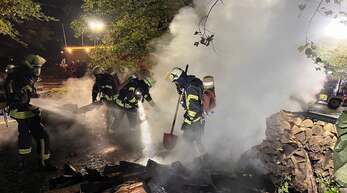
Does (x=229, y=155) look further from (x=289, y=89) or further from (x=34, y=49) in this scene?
(x=34, y=49)

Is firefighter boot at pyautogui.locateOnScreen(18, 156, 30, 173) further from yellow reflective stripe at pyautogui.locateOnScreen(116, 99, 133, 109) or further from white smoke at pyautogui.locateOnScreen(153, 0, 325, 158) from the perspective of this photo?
white smoke at pyautogui.locateOnScreen(153, 0, 325, 158)

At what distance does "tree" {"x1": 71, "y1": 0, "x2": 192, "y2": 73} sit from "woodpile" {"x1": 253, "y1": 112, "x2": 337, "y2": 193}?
6.14 meters

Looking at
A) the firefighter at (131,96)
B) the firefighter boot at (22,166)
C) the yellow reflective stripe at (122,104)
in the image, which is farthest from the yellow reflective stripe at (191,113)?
the firefighter boot at (22,166)

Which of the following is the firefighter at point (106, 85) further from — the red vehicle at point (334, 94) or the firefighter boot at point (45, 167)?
the red vehicle at point (334, 94)

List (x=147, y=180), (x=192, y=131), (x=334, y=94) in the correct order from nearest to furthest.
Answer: (x=147, y=180), (x=192, y=131), (x=334, y=94)

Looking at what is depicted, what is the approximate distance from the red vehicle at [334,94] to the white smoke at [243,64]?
0.38 meters

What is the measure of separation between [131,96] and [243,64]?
4336mm

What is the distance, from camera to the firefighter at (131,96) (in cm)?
885

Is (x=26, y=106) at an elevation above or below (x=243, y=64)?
below

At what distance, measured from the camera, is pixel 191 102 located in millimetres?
6590

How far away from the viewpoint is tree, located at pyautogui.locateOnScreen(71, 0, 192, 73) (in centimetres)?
1179

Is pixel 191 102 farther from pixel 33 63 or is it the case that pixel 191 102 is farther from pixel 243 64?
pixel 243 64

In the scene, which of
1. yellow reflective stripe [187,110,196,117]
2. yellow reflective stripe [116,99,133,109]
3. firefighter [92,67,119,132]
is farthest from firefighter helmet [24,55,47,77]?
yellow reflective stripe [187,110,196,117]

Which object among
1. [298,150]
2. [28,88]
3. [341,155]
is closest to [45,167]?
[28,88]
